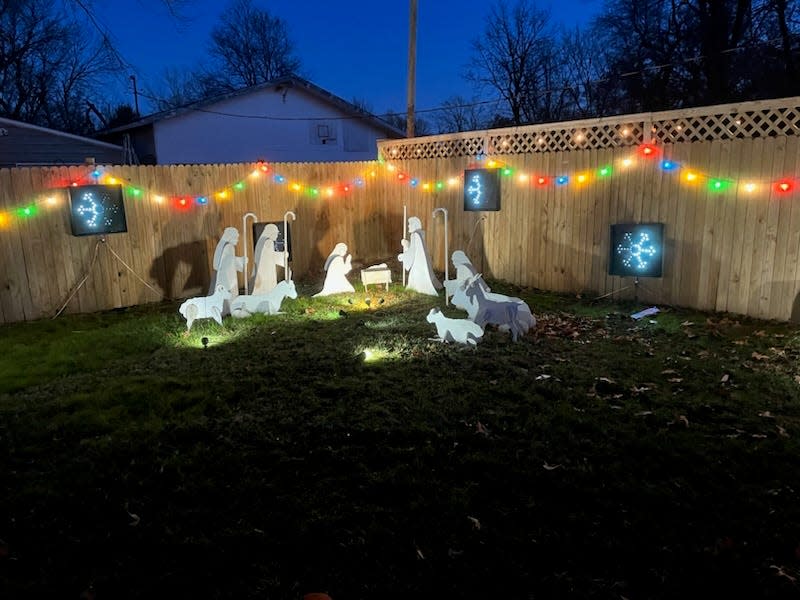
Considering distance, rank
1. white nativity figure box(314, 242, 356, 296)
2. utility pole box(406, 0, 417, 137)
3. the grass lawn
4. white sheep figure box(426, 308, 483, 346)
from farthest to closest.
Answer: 1. utility pole box(406, 0, 417, 137)
2. white nativity figure box(314, 242, 356, 296)
3. white sheep figure box(426, 308, 483, 346)
4. the grass lawn

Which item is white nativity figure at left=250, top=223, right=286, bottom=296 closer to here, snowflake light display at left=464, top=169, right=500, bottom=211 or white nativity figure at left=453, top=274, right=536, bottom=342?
white nativity figure at left=453, top=274, right=536, bottom=342

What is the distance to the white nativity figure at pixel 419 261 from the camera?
9031 millimetres

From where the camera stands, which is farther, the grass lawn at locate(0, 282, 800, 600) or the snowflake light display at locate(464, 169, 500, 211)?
the snowflake light display at locate(464, 169, 500, 211)

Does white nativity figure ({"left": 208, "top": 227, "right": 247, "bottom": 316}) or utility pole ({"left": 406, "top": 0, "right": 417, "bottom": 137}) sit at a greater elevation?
utility pole ({"left": 406, "top": 0, "right": 417, "bottom": 137})

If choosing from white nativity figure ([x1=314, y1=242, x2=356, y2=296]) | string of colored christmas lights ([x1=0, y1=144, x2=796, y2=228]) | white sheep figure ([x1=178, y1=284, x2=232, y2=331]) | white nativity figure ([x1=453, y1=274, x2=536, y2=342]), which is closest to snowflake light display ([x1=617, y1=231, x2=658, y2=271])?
string of colored christmas lights ([x1=0, y1=144, x2=796, y2=228])

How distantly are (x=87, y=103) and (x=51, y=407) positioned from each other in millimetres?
30893

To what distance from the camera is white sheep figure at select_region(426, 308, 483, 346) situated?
6.42 m

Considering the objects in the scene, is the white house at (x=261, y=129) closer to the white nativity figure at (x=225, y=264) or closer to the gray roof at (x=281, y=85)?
the gray roof at (x=281, y=85)

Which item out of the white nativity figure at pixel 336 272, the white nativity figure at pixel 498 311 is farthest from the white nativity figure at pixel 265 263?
the white nativity figure at pixel 498 311

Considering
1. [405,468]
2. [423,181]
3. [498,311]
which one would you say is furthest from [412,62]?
[405,468]

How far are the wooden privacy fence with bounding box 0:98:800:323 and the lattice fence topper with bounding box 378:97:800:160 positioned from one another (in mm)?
19

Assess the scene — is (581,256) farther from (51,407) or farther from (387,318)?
(51,407)

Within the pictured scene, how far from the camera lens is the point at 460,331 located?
6449 millimetres

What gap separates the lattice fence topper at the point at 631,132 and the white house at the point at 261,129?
9.90m
